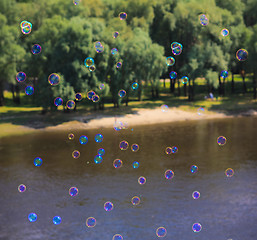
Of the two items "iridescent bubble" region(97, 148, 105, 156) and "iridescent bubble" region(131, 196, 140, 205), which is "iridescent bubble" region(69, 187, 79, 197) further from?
"iridescent bubble" region(97, 148, 105, 156)

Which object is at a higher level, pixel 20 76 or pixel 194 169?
pixel 20 76

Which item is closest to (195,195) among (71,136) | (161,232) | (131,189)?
(131,189)

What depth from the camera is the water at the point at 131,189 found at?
1808 centimetres

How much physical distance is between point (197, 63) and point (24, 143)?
27059mm

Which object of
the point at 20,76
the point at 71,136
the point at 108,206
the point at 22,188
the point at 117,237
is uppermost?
the point at 20,76

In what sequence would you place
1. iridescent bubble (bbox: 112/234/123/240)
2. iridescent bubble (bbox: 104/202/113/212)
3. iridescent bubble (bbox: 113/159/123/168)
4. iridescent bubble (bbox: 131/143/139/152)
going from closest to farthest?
iridescent bubble (bbox: 112/234/123/240) → iridescent bubble (bbox: 104/202/113/212) → iridescent bubble (bbox: 113/159/123/168) → iridescent bubble (bbox: 131/143/139/152)

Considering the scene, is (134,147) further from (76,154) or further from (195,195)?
(195,195)

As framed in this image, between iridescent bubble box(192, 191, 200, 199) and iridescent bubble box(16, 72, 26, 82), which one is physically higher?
iridescent bubble box(16, 72, 26, 82)

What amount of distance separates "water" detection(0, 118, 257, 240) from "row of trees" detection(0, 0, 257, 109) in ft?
38.1

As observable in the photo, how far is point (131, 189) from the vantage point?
922 inches

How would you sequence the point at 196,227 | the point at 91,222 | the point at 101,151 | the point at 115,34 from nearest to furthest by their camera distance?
the point at 196,227 → the point at 91,222 → the point at 101,151 → the point at 115,34

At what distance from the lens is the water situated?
1808 cm

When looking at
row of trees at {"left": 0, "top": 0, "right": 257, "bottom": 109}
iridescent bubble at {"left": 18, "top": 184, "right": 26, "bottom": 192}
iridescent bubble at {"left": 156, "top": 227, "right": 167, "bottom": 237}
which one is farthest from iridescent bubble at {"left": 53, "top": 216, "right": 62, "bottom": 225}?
row of trees at {"left": 0, "top": 0, "right": 257, "bottom": 109}

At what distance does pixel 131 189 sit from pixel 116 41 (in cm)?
2983
